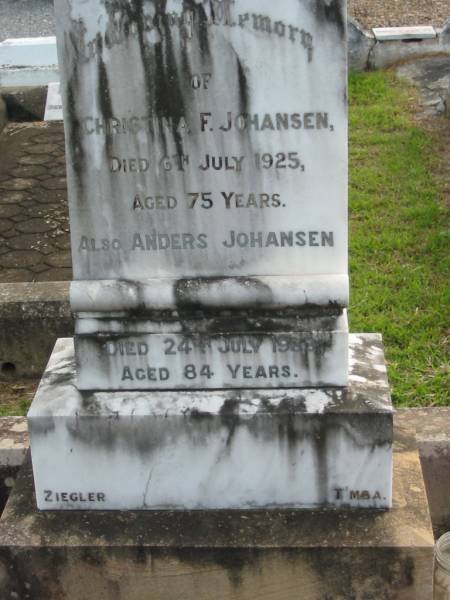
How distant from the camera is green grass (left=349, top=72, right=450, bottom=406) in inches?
157

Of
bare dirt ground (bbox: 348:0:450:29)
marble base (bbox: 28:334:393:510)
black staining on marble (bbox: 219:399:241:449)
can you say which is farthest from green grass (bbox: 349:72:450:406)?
bare dirt ground (bbox: 348:0:450:29)

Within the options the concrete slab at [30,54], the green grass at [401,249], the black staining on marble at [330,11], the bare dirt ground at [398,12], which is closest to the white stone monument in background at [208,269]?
the black staining on marble at [330,11]

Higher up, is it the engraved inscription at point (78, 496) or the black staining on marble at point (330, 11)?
the black staining on marble at point (330, 11)

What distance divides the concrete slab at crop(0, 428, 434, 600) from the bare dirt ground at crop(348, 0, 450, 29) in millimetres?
8894

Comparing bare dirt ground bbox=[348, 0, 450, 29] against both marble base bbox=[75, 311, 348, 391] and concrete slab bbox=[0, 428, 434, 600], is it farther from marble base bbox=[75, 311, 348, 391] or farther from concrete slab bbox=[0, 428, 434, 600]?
concrete slab bbox=[0, 428, 434, 600]

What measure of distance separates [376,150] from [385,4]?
589 centimetres

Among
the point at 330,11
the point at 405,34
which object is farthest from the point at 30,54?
the point at 330,11

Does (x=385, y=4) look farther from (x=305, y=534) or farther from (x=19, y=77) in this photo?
(x=305, y=534)

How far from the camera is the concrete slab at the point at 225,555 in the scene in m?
2.55

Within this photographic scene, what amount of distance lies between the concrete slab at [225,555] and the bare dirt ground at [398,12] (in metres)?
8.89

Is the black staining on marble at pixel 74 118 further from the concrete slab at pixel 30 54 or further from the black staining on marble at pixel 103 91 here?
the concrete slab at pixel 30 54

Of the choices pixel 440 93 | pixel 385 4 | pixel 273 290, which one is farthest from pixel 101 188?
→ pixel 385 4

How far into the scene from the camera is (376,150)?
684cm

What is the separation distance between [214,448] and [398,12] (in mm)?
9982
